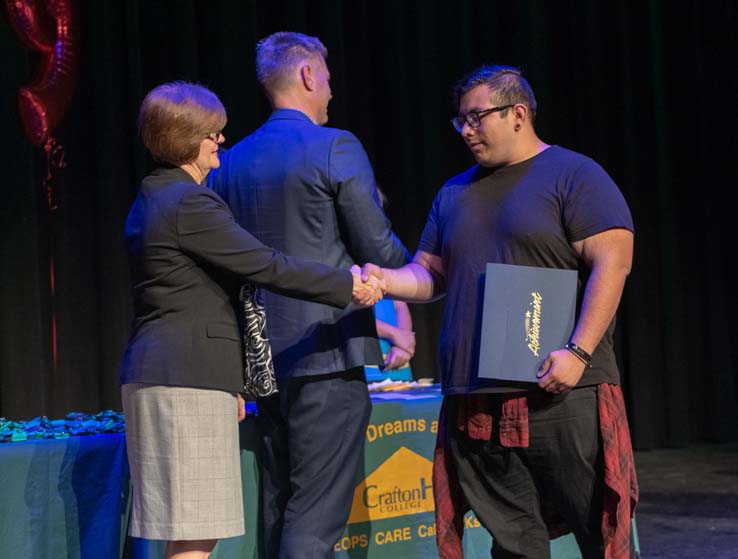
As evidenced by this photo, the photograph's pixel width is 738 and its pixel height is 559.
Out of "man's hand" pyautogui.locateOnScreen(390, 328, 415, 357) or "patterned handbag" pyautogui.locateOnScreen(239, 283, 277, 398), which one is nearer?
"patterned handbag" pyautogui.locateOnScreen(239, 283, 277, 398)

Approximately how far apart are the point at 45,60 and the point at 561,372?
323 cm

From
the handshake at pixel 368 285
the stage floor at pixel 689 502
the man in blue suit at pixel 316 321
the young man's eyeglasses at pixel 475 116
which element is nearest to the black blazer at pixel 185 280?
the handshake at pixel 368 285

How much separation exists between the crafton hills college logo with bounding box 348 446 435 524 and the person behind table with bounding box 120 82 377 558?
84 cm

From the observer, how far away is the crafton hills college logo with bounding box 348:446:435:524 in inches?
124

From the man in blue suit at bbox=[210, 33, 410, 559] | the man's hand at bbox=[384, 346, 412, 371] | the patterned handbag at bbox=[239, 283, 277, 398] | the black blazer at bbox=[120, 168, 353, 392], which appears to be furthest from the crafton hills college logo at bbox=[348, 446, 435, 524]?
the black blazer at bbox=[120, 168, 353, 392]

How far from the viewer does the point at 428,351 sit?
564cm

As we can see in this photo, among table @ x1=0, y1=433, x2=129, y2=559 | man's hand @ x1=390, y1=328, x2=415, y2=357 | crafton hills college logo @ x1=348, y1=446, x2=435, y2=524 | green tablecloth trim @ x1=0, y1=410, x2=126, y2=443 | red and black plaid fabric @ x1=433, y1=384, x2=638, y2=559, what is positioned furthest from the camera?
man's hand @ x1=390, y1=328, x2=415, y2=357

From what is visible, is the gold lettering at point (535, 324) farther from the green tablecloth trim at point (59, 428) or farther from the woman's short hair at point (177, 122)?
the green tablecloth trim at point (59, 428)

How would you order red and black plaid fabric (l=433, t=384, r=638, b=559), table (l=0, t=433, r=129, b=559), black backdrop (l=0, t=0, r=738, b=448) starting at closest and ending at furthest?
red and black plaid fabric (l=433, t=384, r=638, b=559)
table (l=0, t=433, r=129, b=559)
black backdrop (l=0, t=0, r=738, b=448)

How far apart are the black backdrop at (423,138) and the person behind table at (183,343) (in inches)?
95.2

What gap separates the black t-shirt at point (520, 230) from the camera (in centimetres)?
231

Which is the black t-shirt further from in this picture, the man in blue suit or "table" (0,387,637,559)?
"table" (0,387,637,559)

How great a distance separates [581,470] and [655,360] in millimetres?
4258

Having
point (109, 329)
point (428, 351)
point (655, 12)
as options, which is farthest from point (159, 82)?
point (655, 12)
